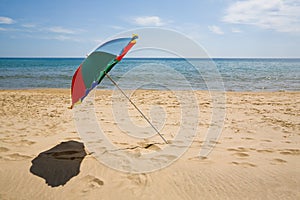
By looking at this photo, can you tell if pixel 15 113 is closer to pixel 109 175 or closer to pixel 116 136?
pixel 116 136

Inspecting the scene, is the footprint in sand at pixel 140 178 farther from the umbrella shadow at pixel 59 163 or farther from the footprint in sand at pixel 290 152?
the footprint in sand at pixel 290 152

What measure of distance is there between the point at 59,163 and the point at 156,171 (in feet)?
4.82

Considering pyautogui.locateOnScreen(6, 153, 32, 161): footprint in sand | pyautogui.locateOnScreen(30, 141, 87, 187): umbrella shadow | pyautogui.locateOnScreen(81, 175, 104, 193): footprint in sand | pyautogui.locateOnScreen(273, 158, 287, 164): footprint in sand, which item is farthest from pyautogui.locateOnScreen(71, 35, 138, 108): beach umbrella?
pyautogui.locateOnScreen(273, 158, 287, 164): footprint in sand

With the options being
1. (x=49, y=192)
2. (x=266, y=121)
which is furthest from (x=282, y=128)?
(x=49, y=192)

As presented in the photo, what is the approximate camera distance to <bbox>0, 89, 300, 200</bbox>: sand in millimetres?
2844

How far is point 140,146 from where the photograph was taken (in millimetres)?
4168

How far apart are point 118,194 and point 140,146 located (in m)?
1.42

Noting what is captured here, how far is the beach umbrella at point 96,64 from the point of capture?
328 centimetres

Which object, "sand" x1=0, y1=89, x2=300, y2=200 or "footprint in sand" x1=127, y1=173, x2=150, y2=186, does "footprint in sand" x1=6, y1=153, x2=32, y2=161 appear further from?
"footprint in sand" x1=127, y1=173, x2=150, y2=186

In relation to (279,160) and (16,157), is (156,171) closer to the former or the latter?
(279,160)

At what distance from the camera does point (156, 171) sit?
10.9 ft

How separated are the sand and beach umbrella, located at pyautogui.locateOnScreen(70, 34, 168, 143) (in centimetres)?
102

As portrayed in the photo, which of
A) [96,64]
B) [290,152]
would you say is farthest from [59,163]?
[290,152]

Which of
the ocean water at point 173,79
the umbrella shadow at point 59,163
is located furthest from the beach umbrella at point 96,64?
the ocean water at point 173,79
